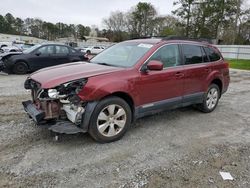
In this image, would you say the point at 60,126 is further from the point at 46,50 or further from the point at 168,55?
the point at 46,50

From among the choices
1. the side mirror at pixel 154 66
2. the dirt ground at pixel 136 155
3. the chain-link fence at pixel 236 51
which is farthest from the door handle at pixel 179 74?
the chain-link fence at pixel 236 51

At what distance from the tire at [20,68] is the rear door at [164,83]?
823 cm

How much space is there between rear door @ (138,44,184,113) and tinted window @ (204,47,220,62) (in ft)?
3.98

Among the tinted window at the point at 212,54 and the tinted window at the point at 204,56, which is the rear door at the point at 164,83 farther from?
the tinted window at the point at 212,54

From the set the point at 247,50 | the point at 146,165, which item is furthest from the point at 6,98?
the point at 247,50

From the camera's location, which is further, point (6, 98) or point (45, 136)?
point (6, 98)

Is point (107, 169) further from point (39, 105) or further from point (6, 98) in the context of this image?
point (6, 98)

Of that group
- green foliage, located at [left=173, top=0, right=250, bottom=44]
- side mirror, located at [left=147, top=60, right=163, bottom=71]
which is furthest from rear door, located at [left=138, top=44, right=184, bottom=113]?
green foliage, located at [left=173, top=0, right=250, bottom=44]

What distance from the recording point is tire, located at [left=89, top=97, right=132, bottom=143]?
3.79 meters

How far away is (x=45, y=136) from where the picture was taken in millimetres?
4168

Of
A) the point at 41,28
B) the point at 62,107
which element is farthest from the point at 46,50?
the point at 41,28

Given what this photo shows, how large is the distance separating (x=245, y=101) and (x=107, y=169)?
547cm

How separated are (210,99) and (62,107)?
Answer: 3604 mm

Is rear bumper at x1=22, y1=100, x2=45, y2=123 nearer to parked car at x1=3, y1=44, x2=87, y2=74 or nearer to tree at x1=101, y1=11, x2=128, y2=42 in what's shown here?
parked car at x1=3, y1=44, x2=87, y2=74
